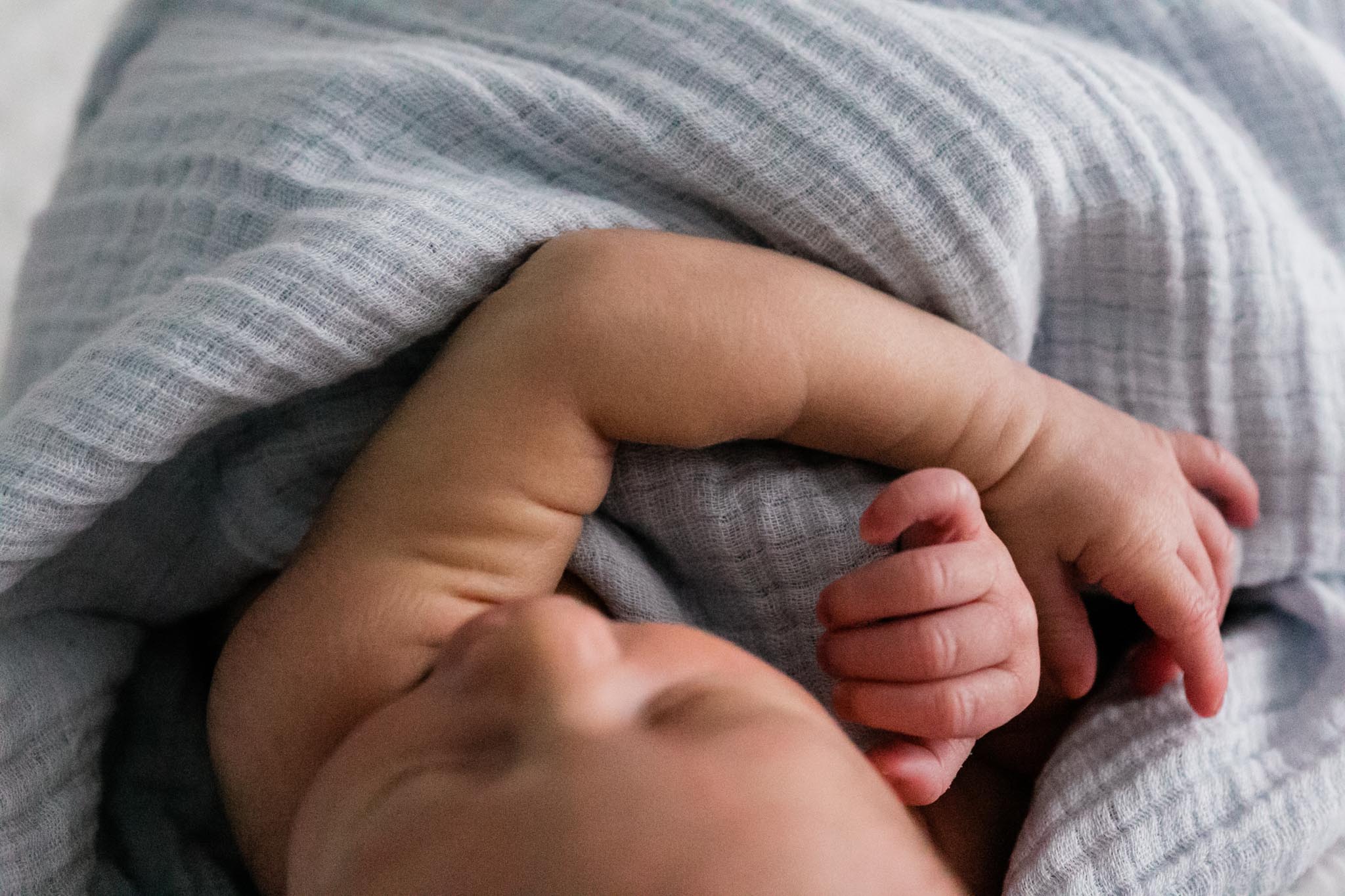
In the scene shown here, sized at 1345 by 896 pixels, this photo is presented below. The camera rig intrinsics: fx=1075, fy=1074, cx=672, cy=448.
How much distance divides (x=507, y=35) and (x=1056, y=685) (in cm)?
50

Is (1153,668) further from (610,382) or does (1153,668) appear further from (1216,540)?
(610,382)

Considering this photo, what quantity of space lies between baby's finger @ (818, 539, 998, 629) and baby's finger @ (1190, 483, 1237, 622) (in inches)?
8.0

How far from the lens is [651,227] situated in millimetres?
589

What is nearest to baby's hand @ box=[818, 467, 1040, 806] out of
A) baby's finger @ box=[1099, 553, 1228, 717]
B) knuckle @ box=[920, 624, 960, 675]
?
knuckle @ box=[920, 624, 960, 675]

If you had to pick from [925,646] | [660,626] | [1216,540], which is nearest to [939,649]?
[925,646]

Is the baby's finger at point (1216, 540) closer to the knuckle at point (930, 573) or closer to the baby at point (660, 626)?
the baby at point (660, 626)

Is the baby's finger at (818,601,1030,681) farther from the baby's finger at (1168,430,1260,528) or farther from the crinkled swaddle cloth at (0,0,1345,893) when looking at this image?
the baby's finger at (1168,430,1260,528)

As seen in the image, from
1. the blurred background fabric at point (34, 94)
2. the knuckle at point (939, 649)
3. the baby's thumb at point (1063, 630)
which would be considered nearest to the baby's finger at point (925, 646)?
the knuckle at point (939, 649)

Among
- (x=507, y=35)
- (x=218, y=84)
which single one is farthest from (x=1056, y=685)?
(x=218, y=84)

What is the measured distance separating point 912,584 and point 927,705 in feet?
0.18

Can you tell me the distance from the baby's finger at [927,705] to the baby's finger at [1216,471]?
241 mm

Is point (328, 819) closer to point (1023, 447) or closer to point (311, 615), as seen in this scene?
point (311, 615)

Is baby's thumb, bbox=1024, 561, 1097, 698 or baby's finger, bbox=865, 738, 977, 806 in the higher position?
baby's finger, bbox=865, 738, 977, 806

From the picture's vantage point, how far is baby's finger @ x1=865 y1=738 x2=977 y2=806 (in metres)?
0.48
